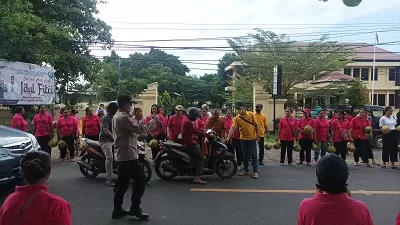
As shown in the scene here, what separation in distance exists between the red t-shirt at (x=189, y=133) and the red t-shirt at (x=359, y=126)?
501 centimetres

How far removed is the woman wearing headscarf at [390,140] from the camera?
34.6ft

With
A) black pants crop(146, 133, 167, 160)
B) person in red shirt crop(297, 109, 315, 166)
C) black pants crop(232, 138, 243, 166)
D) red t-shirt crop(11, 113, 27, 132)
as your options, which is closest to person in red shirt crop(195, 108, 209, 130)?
black pants crop(232, 138, 243, 166)

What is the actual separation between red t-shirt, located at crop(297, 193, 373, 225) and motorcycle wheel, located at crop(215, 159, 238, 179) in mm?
6310

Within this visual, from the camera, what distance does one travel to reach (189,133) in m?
8.05

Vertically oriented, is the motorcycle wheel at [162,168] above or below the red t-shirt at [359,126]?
below

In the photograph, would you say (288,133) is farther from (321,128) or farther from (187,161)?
(187,161)

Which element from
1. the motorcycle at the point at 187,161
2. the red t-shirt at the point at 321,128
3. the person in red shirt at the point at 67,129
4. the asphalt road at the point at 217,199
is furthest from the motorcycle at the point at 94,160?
the red t-shirt at the point at 321,128

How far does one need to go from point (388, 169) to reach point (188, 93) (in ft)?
137

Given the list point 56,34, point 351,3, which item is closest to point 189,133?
point 351,3

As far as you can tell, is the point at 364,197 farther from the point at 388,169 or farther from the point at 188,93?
the point at 188,93

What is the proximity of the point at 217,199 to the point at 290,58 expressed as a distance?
2153cm

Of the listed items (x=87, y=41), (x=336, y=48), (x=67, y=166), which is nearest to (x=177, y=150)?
(x=67, y=166)

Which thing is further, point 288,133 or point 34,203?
point 288,133

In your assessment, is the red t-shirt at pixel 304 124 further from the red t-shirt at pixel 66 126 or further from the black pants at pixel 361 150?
the red t-shirt at pixel 66 126
